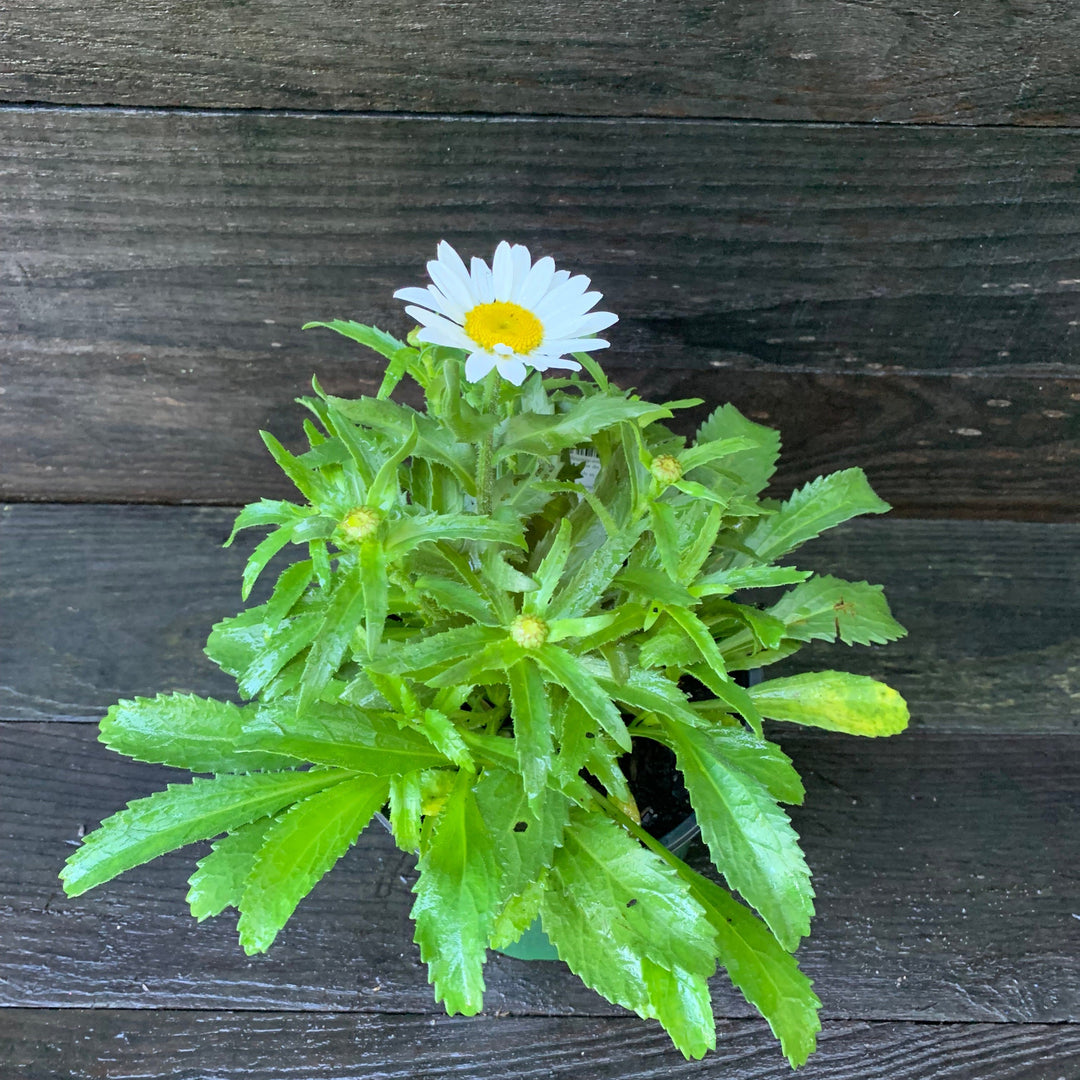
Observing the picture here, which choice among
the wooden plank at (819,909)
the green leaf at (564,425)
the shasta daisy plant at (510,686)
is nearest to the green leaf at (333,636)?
the shasta daisy plant at (510,686)

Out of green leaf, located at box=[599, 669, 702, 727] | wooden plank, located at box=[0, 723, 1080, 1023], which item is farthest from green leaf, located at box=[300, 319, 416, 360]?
wooden plank, located at box=[0, 723, 1080, 1023]

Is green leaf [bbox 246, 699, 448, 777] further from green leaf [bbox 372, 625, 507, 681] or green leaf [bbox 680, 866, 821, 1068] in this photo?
green leaf [bbox 680, 866, 821, 1068]

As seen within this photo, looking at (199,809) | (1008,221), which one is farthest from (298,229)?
(1008,221)

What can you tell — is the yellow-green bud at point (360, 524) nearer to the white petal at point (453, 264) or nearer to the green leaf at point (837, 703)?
the white petal at point (453, 264)

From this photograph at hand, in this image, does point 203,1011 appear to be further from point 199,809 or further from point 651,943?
point 651,943

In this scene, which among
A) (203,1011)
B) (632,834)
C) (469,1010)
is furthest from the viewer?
(203,1011)

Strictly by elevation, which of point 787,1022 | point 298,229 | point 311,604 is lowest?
point 787,1022

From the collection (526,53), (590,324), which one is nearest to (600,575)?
(590,324)
